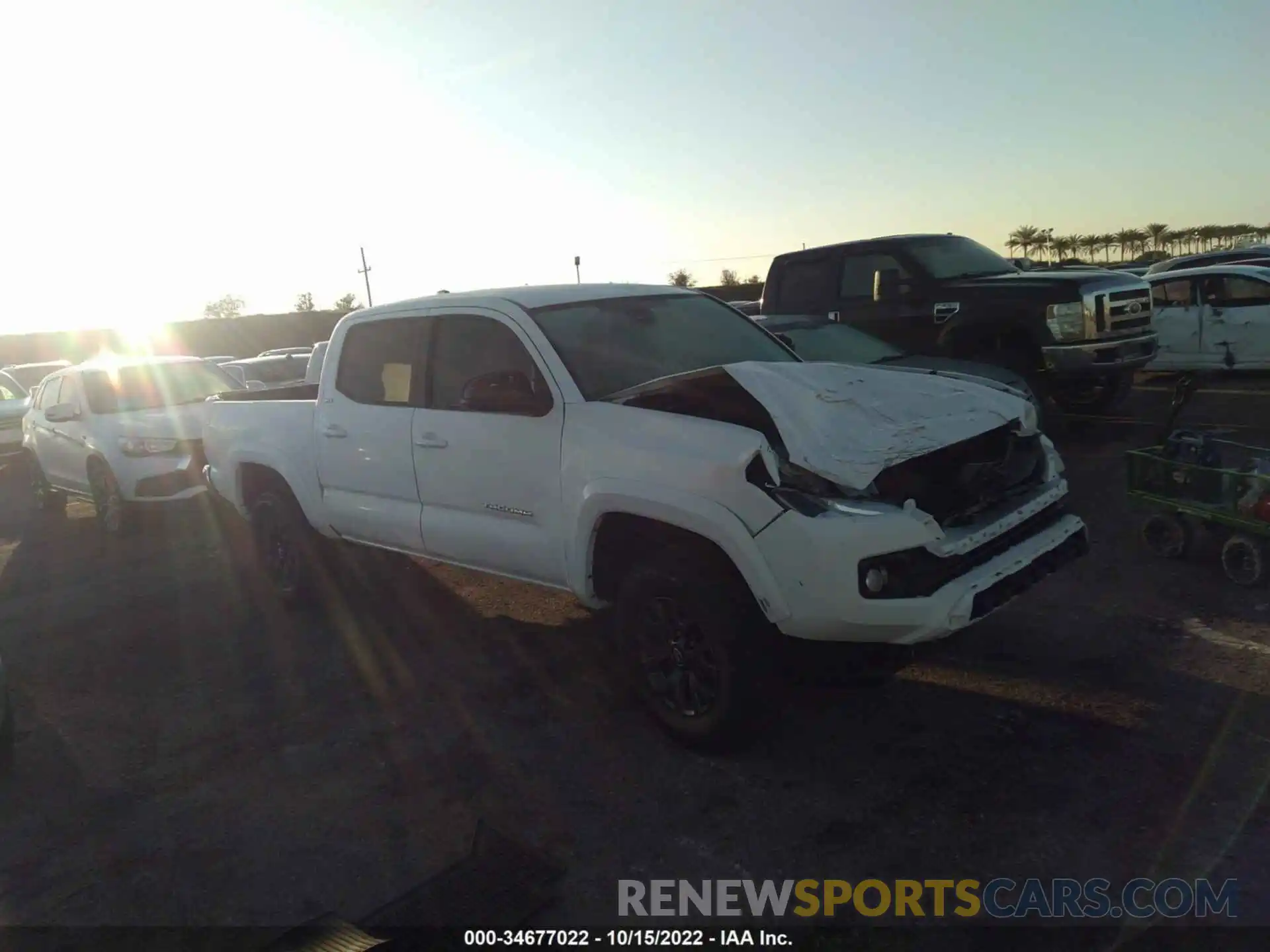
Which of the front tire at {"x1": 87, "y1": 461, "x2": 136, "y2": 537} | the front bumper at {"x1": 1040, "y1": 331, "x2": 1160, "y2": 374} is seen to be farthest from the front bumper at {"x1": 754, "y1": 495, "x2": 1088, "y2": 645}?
the front tire at {"x1": 87, "y1": 461, "x2": 136, "y2": 537}

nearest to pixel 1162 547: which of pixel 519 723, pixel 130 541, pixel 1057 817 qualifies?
pixel 1057 817

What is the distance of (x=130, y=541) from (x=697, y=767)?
7744 millimetres

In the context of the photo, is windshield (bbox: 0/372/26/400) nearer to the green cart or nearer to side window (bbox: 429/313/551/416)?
side window (bbox: 429/313/551/416)

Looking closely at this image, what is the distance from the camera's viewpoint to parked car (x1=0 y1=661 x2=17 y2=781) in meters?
4.53

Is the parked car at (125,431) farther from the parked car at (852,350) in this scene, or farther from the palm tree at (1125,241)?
the palm tree at (1125,241)

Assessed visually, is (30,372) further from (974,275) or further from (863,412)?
(863,412)

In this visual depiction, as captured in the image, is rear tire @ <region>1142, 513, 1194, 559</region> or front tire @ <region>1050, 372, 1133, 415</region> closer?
rear tire @ <region>1142, 513, 1194, 559</region>

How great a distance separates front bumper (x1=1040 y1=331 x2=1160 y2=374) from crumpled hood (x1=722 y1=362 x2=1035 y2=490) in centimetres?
513

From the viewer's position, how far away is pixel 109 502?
984 cm

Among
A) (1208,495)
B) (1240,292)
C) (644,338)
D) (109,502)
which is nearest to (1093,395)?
(1240,292)

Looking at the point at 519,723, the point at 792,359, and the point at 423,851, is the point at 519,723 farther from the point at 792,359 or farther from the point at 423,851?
the point at 792,359

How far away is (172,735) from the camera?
4.83 m

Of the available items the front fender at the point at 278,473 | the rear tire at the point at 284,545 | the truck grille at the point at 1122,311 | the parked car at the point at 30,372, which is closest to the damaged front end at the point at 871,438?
the front fender at the point at 278,473

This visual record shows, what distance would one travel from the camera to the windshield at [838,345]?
8.73 metres
